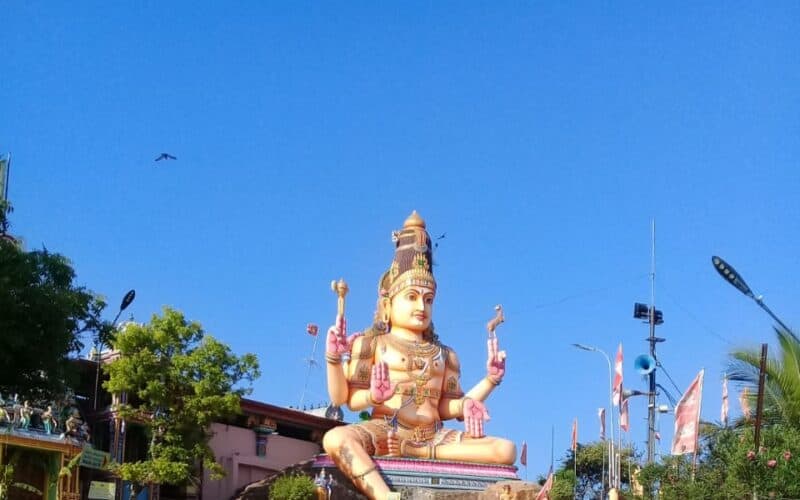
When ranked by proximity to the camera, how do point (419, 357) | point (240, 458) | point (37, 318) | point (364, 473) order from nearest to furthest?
point (37, 318)
point (364, 473)
point (419, 357)
point (240, 458)

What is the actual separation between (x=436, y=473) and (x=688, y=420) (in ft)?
26.8

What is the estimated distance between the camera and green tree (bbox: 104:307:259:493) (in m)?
23.4

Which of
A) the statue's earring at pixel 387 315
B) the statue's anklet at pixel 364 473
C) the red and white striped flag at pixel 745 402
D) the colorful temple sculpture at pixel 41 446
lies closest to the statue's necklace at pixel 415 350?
the statue's earring at pixel 387 315

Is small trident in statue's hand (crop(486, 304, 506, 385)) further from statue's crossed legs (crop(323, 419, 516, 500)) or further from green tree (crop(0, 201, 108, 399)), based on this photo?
green tree (crop(0, 201, 108, 399))

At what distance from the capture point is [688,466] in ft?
57.5

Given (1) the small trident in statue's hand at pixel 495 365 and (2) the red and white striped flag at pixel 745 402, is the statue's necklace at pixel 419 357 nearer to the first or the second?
(1) the small trident in statue's hand at pixel 495 365

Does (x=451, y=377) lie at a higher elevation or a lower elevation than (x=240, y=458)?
higher

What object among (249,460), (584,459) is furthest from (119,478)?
(584,459)

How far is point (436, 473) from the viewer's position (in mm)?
24578

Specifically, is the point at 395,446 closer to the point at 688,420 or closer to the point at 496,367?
the point at 496,367

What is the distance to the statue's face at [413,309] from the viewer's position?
2669 centimetres

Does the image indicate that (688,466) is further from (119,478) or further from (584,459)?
(584,459)

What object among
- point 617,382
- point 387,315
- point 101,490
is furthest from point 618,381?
point 101,490

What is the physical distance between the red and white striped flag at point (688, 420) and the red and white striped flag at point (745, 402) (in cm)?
72
